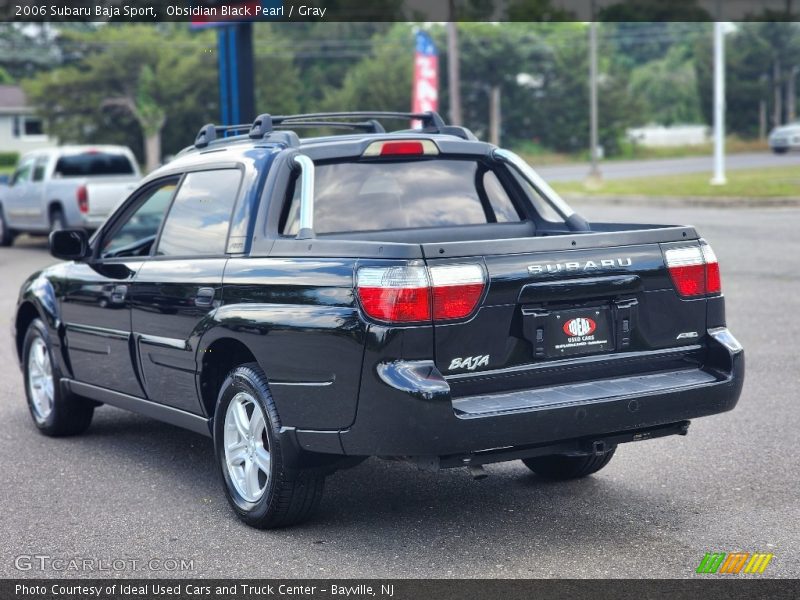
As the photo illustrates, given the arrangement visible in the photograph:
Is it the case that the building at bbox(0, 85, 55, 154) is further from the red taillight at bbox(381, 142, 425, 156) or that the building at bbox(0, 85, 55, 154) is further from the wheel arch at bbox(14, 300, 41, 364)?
the red taillight at bbox(381, 142, 425, 156)

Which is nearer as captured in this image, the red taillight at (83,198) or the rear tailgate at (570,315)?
the rear tailgate at (570,315)

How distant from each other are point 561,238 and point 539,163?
6249 centimetres

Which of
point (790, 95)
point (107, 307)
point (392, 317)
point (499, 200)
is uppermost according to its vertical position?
point (790, 95)

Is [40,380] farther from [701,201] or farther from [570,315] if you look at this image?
[701,201]

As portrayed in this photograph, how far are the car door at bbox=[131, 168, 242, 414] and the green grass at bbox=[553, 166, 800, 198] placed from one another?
856 inches

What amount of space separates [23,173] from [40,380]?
16859 mm

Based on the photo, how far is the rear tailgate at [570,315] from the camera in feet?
16.1

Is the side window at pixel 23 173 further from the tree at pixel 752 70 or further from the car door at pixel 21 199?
the tree at pixel 752 70

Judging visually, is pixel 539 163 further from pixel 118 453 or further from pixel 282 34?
pixel 118 453

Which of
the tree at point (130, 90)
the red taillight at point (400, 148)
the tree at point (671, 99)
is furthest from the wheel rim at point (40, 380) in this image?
the tree at point (671, 99)

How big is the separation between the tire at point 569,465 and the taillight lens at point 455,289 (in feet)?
5.32

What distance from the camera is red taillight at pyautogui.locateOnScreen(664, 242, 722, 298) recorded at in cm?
544

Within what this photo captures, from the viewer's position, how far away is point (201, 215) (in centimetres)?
626

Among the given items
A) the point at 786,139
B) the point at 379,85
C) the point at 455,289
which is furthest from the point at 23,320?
the point at 379,85
